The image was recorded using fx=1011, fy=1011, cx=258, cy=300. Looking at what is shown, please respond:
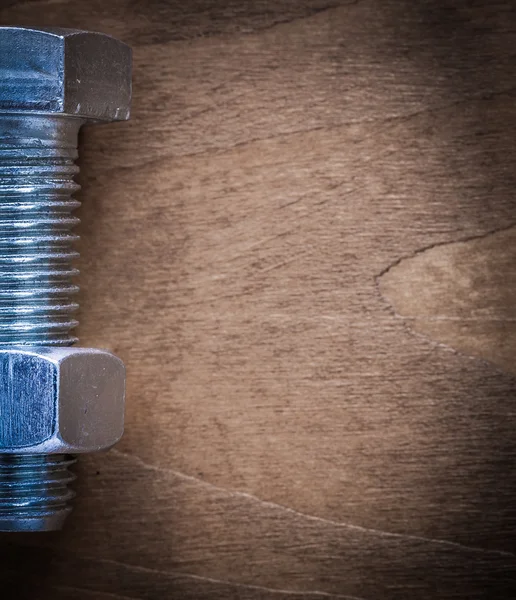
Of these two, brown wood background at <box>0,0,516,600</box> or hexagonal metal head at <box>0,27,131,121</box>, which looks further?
brown wood background at <box>0,0,516,600</box>

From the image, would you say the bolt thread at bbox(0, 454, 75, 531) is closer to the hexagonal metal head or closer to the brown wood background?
the brown wood background

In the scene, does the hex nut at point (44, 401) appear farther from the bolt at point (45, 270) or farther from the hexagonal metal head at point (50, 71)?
the hexagonal metal head at point (50, 71)

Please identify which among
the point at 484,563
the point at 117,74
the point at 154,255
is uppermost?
the point at 117,74

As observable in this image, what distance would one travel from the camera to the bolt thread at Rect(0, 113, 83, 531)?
0.74m

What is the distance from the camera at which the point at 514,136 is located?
814 mm

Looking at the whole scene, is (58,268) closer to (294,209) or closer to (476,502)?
(294,209)

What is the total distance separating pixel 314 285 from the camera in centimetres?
83

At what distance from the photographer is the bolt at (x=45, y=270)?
0.72 m

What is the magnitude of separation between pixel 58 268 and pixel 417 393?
30 centimetres

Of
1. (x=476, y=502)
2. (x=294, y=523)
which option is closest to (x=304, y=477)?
(x=294, y=523)

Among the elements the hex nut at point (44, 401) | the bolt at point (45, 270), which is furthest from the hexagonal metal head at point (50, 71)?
the hex nut at point (44, 401)

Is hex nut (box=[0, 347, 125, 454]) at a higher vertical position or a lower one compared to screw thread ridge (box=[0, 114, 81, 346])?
lower

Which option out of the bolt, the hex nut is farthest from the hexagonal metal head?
the hex nut

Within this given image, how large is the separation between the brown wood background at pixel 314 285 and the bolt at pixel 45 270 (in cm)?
7
